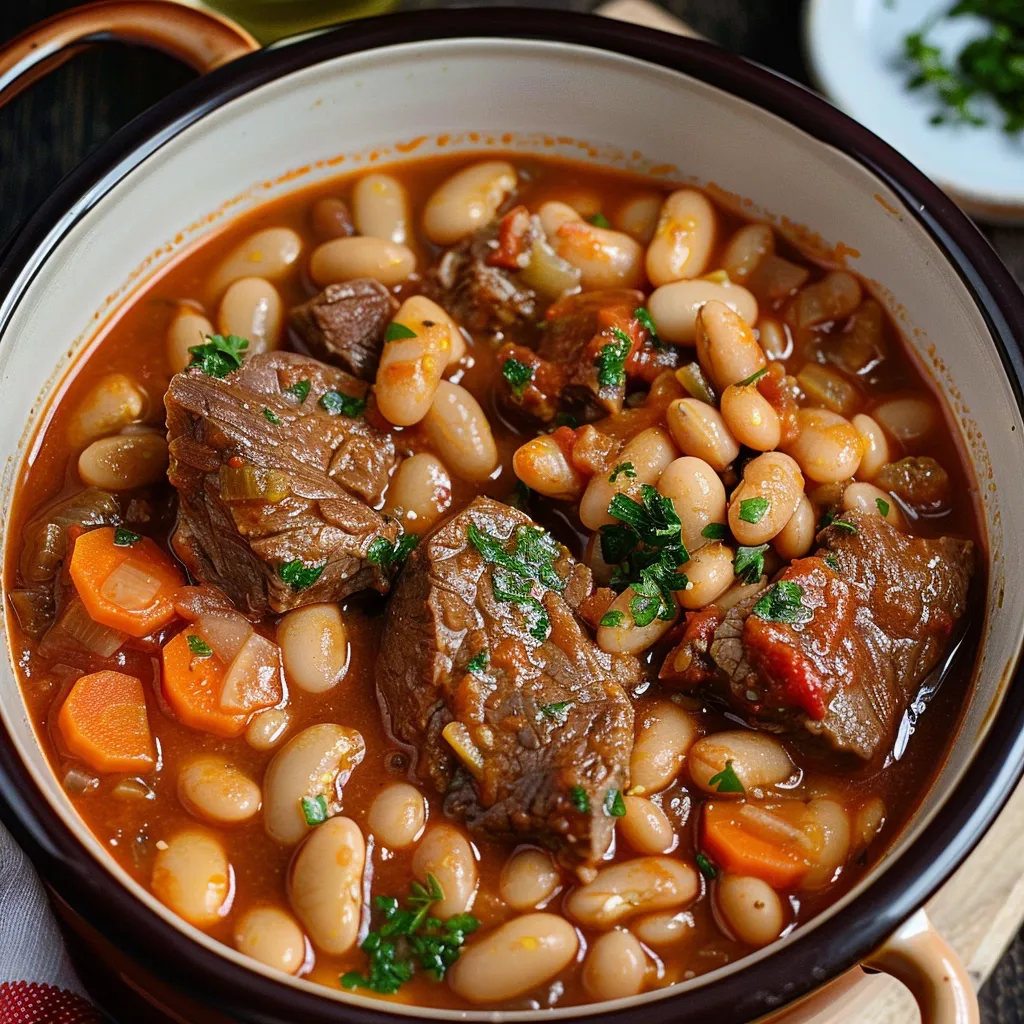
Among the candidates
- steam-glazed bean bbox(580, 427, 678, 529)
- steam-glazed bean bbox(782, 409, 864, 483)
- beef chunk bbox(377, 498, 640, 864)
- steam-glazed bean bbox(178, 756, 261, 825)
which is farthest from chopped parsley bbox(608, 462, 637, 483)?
steam-glazed bean bbox(178, 756, 261, 825)

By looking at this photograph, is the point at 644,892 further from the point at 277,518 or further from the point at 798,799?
the point at 277,518

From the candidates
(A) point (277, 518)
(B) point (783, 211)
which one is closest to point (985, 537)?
(B) point (783, 211)

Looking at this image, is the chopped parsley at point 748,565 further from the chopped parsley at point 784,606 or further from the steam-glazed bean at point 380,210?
the steam-glazed bean at point 380,210

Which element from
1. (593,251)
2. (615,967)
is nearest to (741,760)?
(615,967)

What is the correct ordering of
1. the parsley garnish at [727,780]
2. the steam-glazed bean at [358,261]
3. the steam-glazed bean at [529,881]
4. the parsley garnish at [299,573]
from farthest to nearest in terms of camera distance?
1. the steam-glazed bean at [358,261]
2. the parsley garnish at [299,573]
3. the parsley garnish at [727,780]
4. the steam-glazed bean at [529,881]

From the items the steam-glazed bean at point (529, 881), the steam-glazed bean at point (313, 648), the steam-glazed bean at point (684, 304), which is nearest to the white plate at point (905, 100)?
the steam-glazed bean at point (684, 304)

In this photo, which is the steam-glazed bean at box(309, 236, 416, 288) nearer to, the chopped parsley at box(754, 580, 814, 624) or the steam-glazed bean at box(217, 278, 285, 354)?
the steam-glazed bean at box(217, 278, 285, 354)

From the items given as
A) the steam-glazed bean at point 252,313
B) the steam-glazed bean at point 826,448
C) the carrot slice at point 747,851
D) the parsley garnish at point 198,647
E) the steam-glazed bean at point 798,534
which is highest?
the steam-glazed bean at point 826,448

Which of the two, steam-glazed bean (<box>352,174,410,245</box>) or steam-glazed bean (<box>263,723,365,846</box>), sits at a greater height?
steam-glazed bean (<box>352,174,410,245</box>)
